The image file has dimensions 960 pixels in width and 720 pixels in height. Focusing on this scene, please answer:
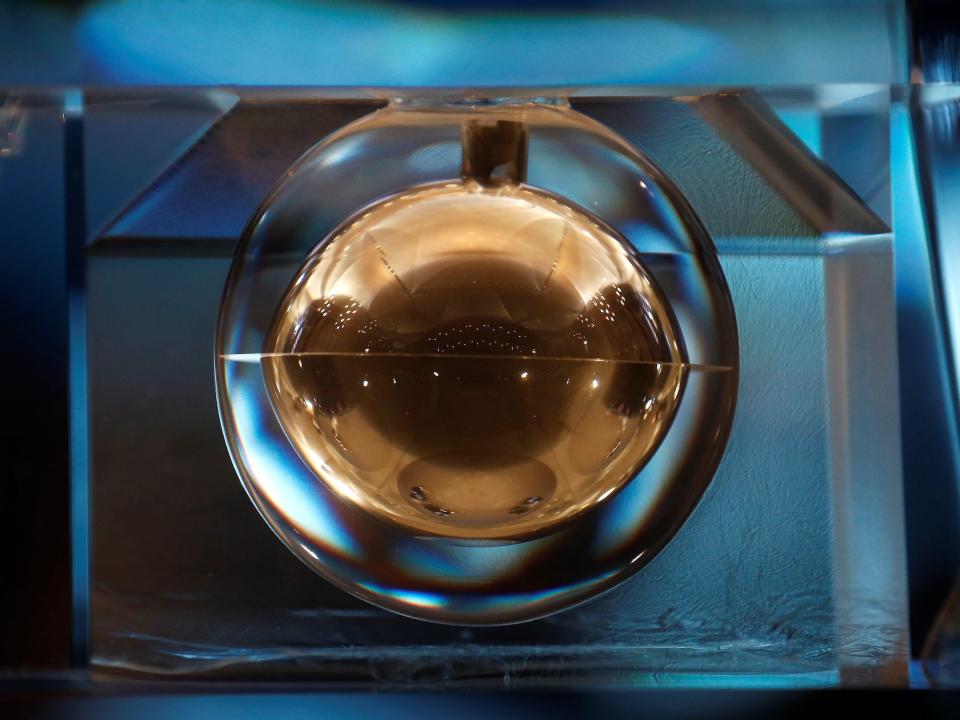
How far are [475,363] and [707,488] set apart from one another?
0.56ft

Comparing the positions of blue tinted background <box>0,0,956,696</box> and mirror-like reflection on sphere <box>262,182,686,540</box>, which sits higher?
blue tinted background <box>0,0,956,696</box>

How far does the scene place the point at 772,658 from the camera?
0.54 metres

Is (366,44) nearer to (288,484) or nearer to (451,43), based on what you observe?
(451,43)

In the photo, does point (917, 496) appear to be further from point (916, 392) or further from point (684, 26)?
point (684, 26)

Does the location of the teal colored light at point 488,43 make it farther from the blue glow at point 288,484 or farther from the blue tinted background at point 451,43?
the blue glow at point 288,484

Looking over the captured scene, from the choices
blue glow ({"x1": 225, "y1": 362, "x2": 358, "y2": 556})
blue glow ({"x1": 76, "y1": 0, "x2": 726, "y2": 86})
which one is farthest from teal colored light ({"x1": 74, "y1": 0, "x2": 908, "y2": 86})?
blue glow ({"x1": 225, "y1": 362, "x2": 358, "y2": 556})

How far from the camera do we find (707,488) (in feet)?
1.78

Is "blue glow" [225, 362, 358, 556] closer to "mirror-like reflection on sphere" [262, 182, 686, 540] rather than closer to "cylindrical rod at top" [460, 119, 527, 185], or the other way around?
"mirror-like reflection on sphere" [262, 182, 686, 540]

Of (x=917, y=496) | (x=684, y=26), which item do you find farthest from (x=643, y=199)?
(x=917, y=496)

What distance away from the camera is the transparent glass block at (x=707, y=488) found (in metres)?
0.54

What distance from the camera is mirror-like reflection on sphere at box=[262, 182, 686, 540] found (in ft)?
1.43

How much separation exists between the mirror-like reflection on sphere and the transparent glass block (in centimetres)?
8

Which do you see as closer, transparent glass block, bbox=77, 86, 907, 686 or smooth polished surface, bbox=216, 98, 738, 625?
smooth polished surface, bbox=216, 98, 738, 625

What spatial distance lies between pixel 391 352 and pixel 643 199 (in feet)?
0.50
